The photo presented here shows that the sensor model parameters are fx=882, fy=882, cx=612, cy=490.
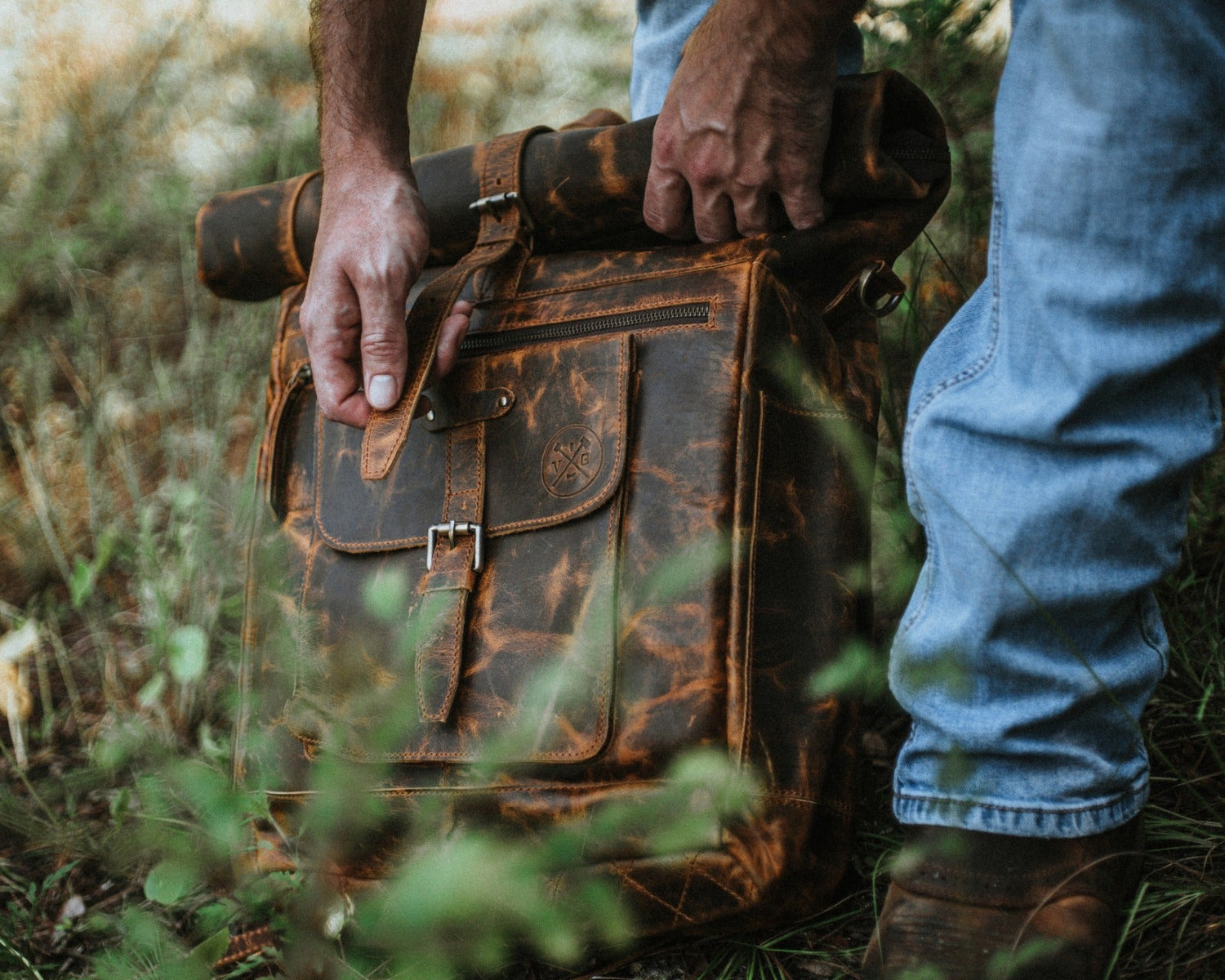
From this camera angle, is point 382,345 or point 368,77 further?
point 368,77

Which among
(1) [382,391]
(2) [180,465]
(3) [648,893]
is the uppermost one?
(1) [382,391]

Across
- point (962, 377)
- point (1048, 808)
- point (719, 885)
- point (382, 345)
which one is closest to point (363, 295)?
point (382, 345)

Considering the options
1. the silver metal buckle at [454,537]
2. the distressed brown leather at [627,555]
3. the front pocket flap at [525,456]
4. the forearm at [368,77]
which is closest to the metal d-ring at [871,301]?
the distressed brown leather at [627,555]

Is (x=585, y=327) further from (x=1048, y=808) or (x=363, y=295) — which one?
(x=1048, y=808)

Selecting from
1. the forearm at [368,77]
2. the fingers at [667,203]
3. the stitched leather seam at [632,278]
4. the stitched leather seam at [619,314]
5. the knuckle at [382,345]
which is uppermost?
the forearm at [368,77]

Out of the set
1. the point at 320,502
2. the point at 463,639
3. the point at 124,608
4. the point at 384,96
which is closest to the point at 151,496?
the point at 124,608

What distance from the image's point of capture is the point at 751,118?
1071 millimetres

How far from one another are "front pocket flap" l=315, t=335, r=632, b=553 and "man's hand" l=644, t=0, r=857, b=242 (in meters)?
0.23

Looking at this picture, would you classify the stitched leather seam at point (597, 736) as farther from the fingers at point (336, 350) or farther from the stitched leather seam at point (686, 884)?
the fingers at point (336, 350)

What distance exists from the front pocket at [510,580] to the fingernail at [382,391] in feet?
0.29

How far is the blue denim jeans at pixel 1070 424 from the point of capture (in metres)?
0.77

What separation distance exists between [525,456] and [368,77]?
68 cm

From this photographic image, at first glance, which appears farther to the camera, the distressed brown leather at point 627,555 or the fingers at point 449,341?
the fingers at point 449,341

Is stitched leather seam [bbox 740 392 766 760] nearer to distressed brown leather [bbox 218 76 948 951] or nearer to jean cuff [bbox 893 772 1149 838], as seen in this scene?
distressed brown leather [bbox 218 76 948 951]
